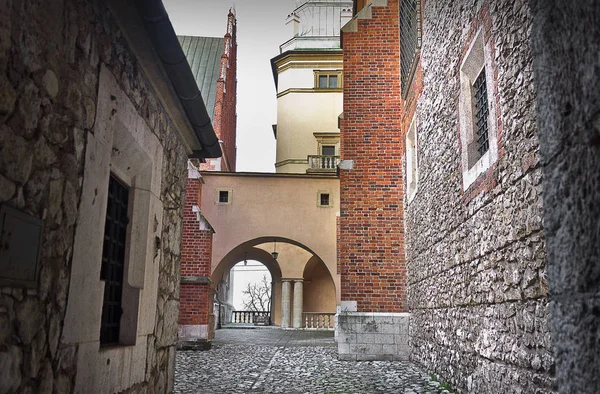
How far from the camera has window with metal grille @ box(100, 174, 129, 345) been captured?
436cm

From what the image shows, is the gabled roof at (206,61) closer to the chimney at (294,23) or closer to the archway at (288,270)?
the chimney at (294,23)

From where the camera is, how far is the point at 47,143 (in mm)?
2814

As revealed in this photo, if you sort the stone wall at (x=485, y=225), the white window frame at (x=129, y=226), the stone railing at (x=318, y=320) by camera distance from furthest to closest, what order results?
the stone railing at (x=318, y=320)
the stone wall at (x=485, y=225)
the white window frame at (x=129, y=226)

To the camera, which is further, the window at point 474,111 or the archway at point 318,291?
the archway at point 318,291

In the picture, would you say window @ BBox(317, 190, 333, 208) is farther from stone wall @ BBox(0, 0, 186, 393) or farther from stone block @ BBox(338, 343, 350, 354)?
stone wall @ BBox(0, 0, 186, 393)

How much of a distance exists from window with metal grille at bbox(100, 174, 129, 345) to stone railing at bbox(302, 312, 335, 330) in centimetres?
2167

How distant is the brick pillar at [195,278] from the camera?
43.5 feet

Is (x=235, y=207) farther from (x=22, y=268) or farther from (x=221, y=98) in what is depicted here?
(x=22, y=268)

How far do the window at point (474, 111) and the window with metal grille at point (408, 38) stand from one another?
3.46 meters

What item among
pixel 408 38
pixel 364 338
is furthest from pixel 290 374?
pixel 408 38

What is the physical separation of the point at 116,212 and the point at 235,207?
16532 millimetres

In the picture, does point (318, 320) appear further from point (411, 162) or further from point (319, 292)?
point (411, 162)

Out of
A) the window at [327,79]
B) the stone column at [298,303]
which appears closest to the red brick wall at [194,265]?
the stone column at [298,303]

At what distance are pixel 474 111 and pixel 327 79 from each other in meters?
24.1
